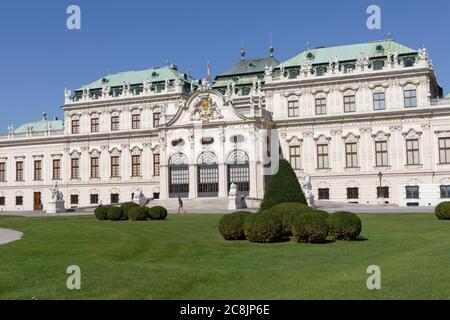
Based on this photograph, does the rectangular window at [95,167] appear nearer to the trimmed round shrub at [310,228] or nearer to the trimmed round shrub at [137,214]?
the trimmed round shrub at [137,214]

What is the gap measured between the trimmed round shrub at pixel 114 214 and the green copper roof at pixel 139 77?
1504 inches

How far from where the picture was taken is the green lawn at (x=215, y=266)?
12.8 meters

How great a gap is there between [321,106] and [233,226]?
43910mm

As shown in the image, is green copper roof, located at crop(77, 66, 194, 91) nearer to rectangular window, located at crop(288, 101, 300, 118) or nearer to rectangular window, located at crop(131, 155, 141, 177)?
rectangular window, located at crop(131, 155, 141, 177)

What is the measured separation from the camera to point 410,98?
202 feet

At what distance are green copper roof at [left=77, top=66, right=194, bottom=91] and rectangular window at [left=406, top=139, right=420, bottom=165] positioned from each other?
102 feet

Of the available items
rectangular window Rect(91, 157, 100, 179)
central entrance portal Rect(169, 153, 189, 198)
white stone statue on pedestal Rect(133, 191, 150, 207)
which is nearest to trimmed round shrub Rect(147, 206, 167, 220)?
white stone statue on pedestal Rect(133, 191, 150, 207)

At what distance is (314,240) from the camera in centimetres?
2262

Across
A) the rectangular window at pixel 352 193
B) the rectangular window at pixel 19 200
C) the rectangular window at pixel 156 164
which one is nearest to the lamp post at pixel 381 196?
the rectangular window at pixel 352 193

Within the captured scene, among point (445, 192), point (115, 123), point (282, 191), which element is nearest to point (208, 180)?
point (115, 123)
